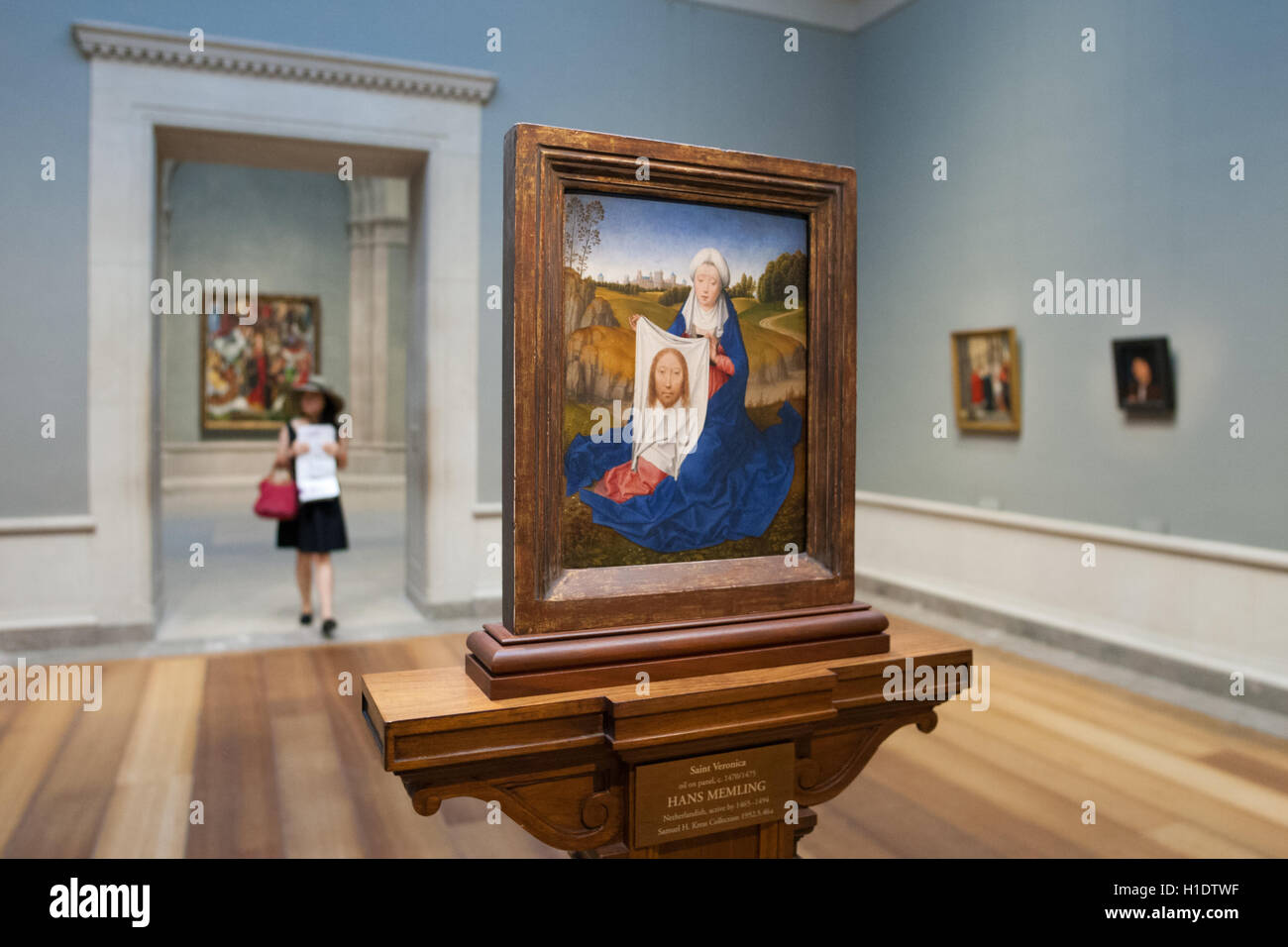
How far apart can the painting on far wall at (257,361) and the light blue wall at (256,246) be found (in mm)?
258

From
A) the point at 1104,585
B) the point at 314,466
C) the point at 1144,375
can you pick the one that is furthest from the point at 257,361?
the point at 1144,375

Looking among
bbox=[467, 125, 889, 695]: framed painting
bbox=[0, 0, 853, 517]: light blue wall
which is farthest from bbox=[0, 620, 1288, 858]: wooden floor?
bbox=[0, 0, 853, 517]: light blue wall

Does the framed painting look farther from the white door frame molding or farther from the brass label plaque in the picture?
the white door frame molding

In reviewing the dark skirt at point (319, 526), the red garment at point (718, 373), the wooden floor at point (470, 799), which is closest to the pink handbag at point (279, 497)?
the dark skirt at point (319, 526)

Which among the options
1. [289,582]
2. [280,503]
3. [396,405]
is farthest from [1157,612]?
[396,405]

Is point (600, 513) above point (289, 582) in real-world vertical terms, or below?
above

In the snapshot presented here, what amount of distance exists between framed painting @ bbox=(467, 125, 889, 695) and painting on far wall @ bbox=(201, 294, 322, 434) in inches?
780

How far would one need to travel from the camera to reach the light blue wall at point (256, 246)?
68.6 feet

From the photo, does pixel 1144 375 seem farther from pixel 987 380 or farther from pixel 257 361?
pixel 257 361

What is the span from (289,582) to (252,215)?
13.8 metres

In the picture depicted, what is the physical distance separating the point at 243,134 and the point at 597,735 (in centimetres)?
735

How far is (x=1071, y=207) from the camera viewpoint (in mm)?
7793

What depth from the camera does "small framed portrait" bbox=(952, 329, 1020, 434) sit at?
8391mm
